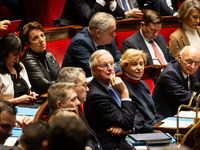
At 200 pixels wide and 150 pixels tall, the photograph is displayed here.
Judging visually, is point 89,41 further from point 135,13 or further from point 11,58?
point 135,13

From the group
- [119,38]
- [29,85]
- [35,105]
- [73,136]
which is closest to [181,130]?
[35,105]

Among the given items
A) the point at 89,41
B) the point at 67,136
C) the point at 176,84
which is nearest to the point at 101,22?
the point at 89,41

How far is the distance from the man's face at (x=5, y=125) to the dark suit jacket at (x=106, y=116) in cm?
90

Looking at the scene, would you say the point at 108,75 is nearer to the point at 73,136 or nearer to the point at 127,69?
the point at 127,69

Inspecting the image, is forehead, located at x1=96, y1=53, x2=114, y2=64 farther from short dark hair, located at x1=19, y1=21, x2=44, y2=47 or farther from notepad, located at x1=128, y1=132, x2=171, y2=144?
short dark hair, located at x1=19, y1=21, x2=44, y2=47

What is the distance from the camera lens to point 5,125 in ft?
3.63

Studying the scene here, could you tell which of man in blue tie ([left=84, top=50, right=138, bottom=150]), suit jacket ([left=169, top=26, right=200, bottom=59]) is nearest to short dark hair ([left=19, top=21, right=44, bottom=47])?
man in blue tie ([left=84, top=50, right=138, bottom=150])

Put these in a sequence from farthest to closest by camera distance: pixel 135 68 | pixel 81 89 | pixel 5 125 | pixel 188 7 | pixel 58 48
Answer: pixel 188 7, pixel 58 48, pixel 135 68, pixel 81 89, pixel 5 125

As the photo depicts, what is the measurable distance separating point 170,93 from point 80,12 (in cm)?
128

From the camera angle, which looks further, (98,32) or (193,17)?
(193,17)

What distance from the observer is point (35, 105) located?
83.7 inches

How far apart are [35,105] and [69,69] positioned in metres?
0.37

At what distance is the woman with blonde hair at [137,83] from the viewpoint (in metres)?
2.27

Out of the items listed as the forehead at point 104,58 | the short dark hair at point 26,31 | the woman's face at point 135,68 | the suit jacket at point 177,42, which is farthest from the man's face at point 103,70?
the suit jacket at point 177,42
